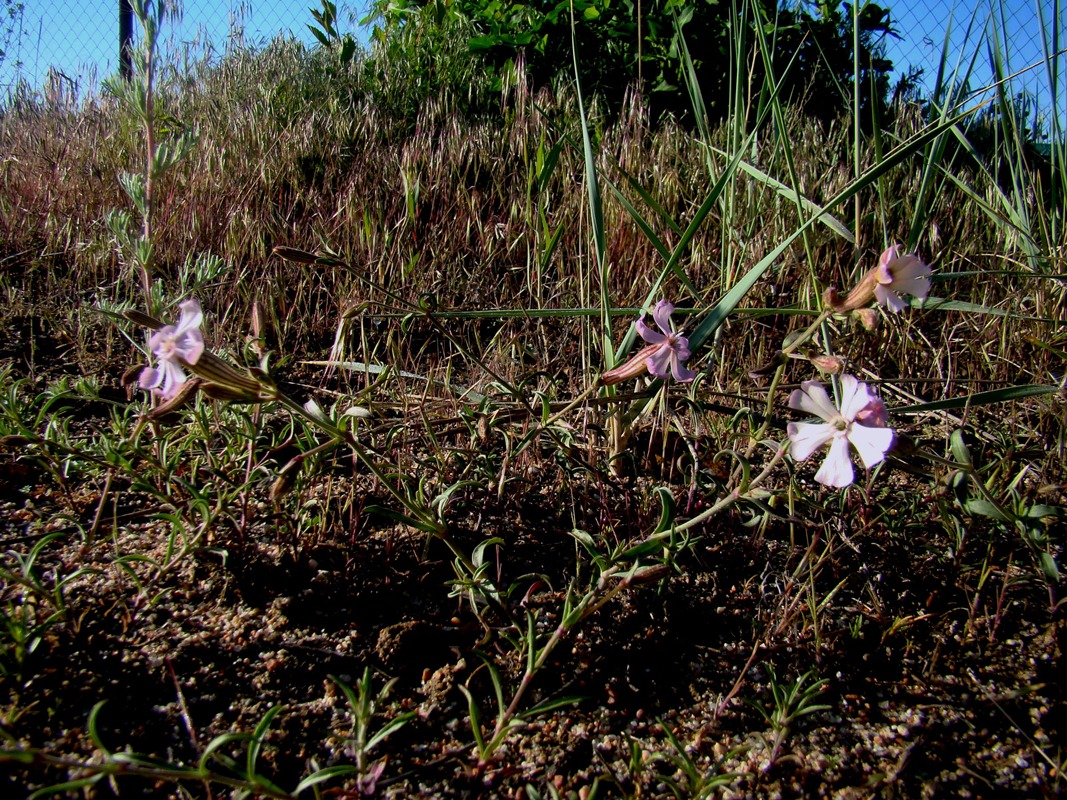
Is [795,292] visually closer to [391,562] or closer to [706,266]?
[706,266]

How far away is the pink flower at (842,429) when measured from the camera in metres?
1.02

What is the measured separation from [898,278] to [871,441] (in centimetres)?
26

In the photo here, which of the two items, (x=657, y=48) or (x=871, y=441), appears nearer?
(x=871, y=441)

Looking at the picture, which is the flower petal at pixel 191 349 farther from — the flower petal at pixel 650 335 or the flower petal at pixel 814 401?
the flower petal at pixel 814 401

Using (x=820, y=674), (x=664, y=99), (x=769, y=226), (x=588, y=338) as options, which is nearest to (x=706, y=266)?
(x=769, y=226)

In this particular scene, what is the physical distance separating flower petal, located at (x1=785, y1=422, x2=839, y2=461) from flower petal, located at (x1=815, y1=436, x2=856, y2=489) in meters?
0.02

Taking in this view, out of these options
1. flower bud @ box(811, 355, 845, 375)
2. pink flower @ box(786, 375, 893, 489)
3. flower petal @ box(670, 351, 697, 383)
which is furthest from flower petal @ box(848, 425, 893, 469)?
flower petal @ box(670, 351, 697, 383)

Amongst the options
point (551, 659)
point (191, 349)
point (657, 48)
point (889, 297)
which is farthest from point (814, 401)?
point (657, 48)

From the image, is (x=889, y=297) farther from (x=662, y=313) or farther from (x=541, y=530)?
(x=541, y=530)

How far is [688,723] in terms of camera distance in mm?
1185

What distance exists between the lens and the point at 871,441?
3.31ft

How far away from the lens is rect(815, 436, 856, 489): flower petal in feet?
3.36

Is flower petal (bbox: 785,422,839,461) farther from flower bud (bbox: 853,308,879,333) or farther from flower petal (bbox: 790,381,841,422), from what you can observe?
flower bud (bbox: 853,308,879,333)

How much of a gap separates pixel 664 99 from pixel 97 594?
184 inches
